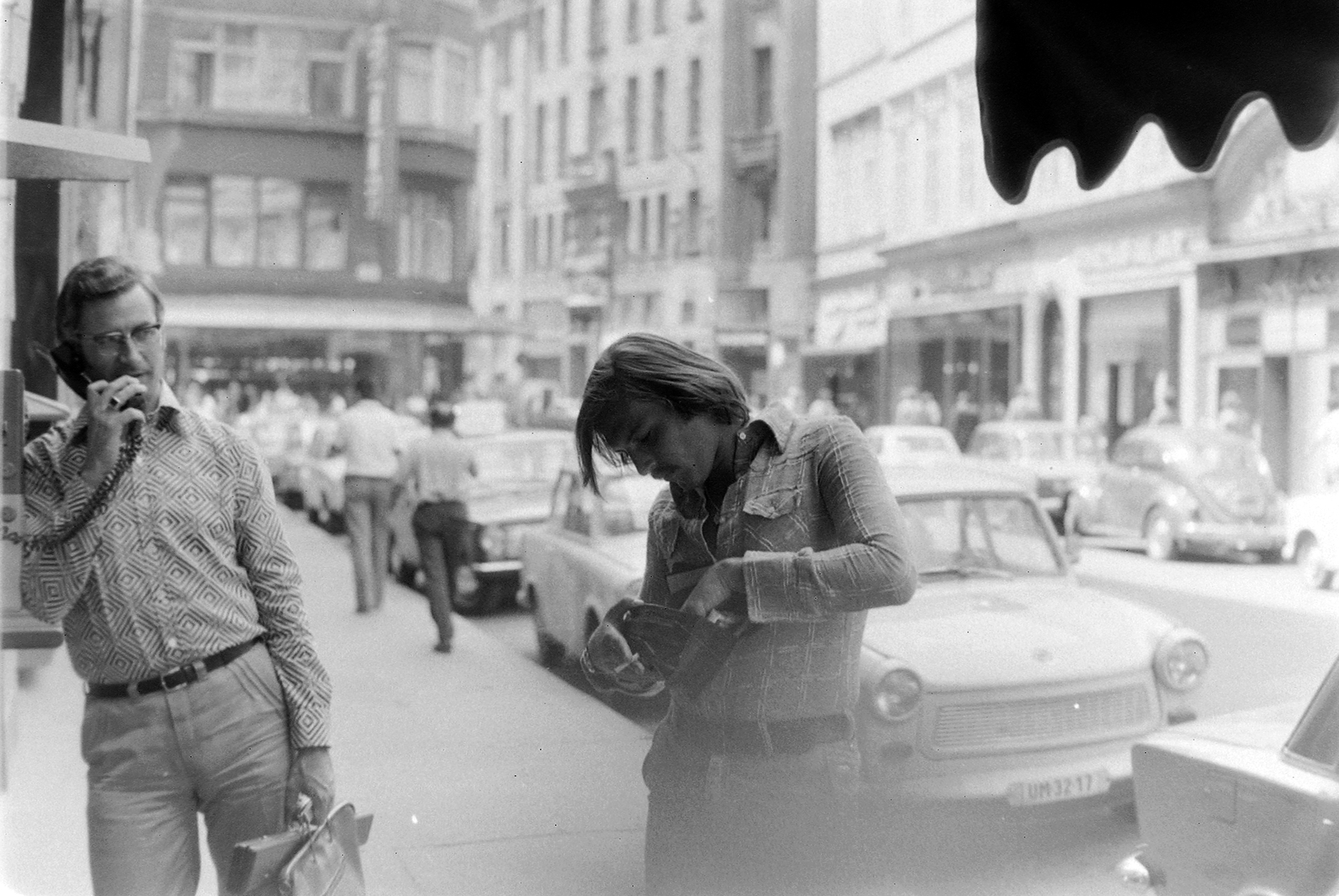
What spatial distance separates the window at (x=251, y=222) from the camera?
430cm

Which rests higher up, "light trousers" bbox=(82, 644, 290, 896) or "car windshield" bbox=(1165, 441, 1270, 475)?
"car windshield" bbox=(1165, 441, 1270, 475)

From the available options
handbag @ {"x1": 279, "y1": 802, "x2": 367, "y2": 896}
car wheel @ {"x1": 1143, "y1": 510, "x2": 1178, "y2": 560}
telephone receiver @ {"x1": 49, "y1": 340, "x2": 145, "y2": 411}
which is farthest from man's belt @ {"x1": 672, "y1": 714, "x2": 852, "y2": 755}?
car wheel @ {"x1": 1143, "y1": 510, "x2": 1178, "y2": 560}

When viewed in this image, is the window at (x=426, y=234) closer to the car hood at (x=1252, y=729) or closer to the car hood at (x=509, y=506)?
the car hood at (x=1252, y=729)

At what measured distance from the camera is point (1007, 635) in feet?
13.6

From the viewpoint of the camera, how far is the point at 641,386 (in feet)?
7.64

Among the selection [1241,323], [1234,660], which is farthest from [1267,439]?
[1234,660]

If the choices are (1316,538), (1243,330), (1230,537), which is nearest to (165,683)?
(1316,538)

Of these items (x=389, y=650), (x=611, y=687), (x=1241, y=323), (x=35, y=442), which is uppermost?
(x=1241, y=323)

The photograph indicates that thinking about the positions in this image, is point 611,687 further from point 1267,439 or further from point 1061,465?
point 1061,465

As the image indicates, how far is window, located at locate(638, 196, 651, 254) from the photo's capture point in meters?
4.14

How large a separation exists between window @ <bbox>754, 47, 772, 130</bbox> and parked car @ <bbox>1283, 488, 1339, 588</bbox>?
2.53m

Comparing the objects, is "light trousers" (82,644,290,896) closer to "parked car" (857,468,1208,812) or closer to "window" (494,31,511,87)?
"parked car" (857,468,1208,812)

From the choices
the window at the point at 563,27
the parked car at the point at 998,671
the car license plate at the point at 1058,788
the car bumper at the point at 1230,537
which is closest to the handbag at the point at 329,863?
the parked car at the point at 998,671

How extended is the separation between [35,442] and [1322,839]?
2500 millimetres
